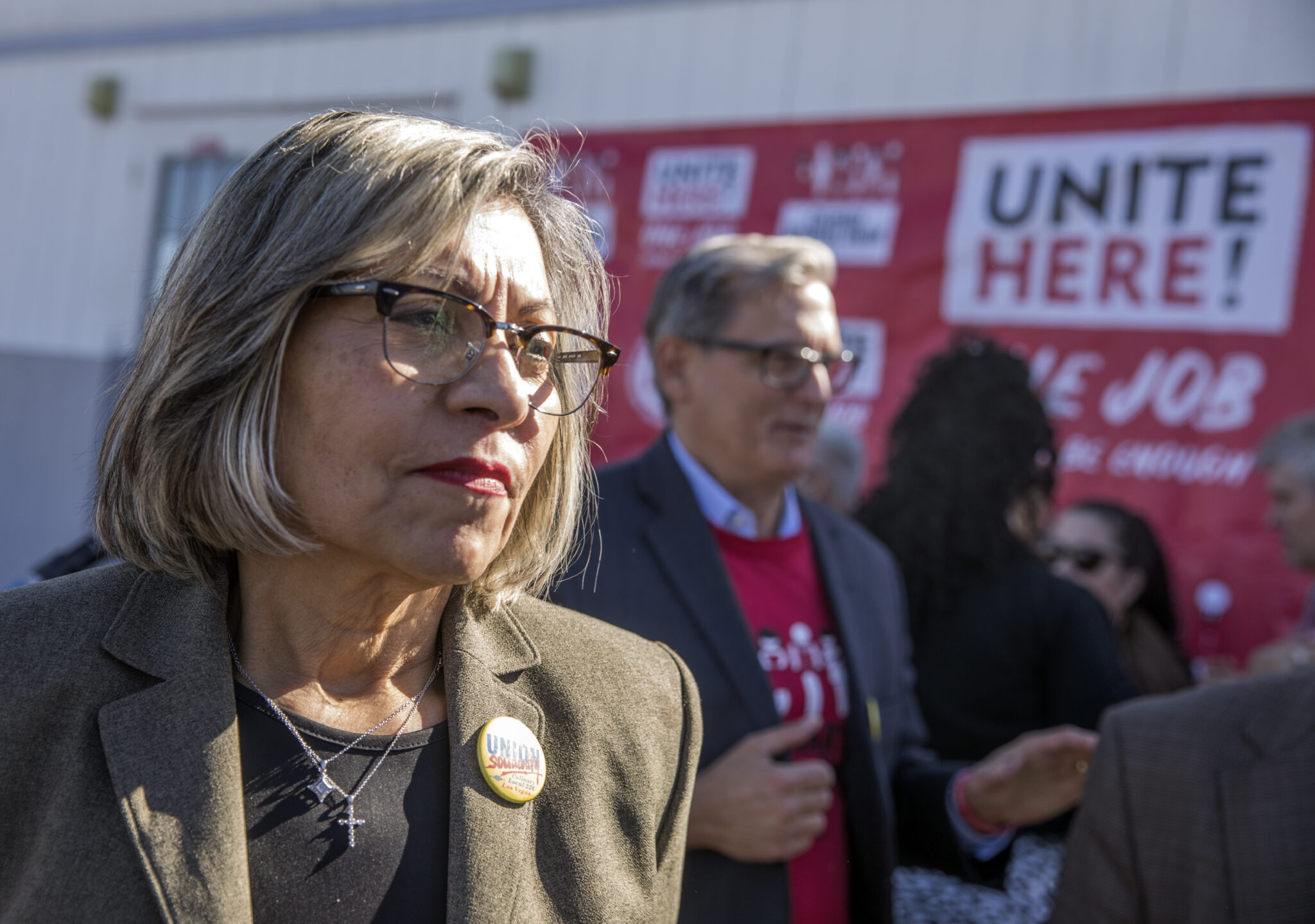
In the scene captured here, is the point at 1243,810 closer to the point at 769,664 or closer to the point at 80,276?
the point at 769,664

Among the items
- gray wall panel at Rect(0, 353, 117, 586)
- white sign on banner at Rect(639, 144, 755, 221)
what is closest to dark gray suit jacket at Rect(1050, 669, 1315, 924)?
white sign on banner at Rect(639, 144, 755, 221)

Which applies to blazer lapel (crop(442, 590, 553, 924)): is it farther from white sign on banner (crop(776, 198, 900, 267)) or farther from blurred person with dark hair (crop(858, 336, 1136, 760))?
white sign on banner (crop(776, 198, 900, 267))

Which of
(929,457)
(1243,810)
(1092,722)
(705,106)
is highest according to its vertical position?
(705,106)

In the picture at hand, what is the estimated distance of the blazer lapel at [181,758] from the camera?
46.4 inches

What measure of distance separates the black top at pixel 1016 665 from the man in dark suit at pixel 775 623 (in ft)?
1.43

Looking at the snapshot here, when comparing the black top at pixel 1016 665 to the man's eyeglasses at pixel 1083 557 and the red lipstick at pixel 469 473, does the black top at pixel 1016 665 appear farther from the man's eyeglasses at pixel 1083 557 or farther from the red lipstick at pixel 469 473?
the red lipstick at pixel 469 473

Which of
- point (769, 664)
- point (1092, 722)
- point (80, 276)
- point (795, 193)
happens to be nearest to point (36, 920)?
point (769, 664)

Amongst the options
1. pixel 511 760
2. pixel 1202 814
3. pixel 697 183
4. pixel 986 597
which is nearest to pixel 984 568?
pixel 986 597

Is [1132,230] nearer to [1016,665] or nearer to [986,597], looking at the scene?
[986,597]

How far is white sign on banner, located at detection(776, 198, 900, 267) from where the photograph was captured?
5395 millimetres

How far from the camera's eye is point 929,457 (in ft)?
11.5

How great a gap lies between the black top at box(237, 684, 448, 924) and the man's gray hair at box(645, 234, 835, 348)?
5.09ft

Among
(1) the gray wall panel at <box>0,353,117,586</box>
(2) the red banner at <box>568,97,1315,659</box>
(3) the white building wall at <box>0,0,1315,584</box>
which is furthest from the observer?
(1) the gray wall panel at <box>0,353,117,586</box>

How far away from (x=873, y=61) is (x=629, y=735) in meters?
4.98
